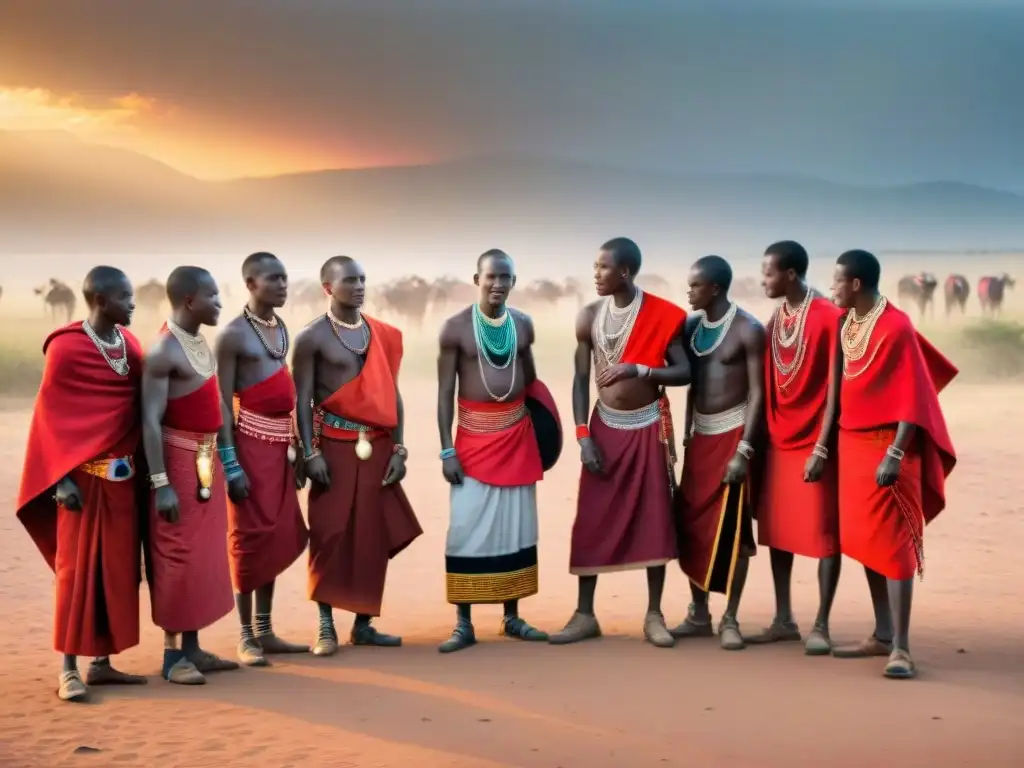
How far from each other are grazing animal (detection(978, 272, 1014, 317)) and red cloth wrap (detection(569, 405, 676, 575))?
19981mm

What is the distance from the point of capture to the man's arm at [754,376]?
6992 millimetres

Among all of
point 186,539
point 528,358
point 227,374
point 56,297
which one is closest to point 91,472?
point 186,539

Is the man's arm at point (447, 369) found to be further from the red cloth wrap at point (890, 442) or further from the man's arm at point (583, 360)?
the red cloth wrap at point (890, 442)

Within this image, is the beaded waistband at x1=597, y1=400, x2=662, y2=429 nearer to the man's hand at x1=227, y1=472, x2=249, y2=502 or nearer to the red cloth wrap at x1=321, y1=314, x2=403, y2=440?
the red cloth wrap at x1=321, y1=314, x2=403, y2=440

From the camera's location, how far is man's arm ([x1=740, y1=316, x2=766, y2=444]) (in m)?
6.99

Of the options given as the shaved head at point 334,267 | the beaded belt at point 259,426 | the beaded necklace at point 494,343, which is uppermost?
the shaved head at point 334,267

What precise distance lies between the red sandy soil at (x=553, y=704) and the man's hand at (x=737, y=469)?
0.97 m

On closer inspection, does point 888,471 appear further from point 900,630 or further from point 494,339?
point 494,339

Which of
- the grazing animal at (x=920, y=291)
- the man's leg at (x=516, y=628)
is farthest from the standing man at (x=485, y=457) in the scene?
the grazing animal at (x=920, y=291)

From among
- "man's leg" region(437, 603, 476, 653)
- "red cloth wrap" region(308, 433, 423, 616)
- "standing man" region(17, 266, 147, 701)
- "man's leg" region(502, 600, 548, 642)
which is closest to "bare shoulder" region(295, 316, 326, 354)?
"red cloth wrap" region(308, 433, 423, 616)

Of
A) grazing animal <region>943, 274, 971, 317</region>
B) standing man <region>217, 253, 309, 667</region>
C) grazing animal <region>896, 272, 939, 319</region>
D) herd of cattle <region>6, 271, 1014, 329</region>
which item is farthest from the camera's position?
grazing animal <region>896, 272, 939, 319</region>

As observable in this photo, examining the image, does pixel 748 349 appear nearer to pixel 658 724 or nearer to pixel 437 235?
pixel 658 724

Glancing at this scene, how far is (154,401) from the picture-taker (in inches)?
243

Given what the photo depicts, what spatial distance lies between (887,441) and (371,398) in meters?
2.79
